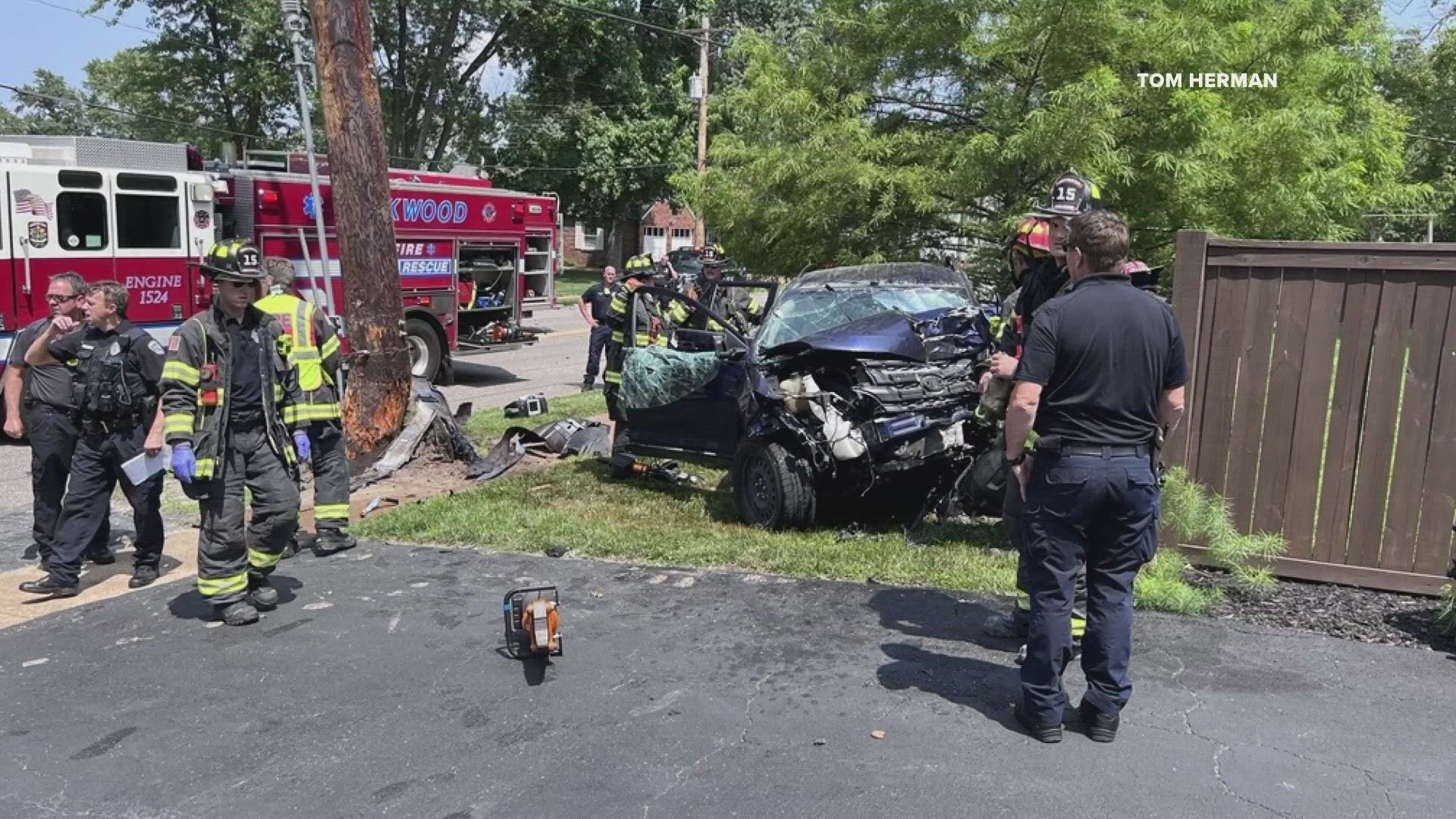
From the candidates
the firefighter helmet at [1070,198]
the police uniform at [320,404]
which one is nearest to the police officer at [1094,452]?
the firefighter helmet at [1070,198]

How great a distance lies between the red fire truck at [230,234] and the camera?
10180 millimetres

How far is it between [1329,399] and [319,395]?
528 cm

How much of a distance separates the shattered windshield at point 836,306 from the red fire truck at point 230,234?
4.04 metres

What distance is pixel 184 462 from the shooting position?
483 cm

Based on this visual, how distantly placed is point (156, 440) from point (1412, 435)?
19.8ft

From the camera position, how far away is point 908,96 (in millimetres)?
10648

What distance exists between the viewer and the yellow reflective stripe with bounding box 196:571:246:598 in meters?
5.04

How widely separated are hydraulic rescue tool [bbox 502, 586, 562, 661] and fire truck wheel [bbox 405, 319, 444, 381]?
9834 millimetres

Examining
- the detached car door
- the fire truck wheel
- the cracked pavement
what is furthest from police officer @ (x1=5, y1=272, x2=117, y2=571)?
the fire truck wheel

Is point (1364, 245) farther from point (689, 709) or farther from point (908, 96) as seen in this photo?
point (908, 96)

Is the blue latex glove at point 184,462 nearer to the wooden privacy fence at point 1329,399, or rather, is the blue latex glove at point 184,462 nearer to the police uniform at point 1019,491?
the police uniform at point 1019,491

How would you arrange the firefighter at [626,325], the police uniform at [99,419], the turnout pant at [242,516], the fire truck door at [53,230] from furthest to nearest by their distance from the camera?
1. the fire truck door at [53,230]
2. the firefighter at [626,325]
3. the police uniform at [99,419]
4. the turnout pant at [242,516]

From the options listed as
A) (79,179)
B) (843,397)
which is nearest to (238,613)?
(843,397)

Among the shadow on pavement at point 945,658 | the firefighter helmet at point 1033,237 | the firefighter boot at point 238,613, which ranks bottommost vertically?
the firefighter boot at point 238,613
